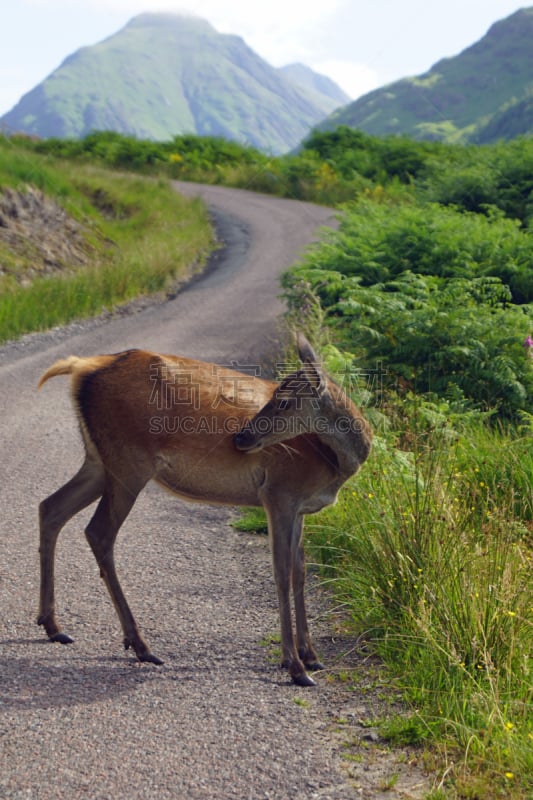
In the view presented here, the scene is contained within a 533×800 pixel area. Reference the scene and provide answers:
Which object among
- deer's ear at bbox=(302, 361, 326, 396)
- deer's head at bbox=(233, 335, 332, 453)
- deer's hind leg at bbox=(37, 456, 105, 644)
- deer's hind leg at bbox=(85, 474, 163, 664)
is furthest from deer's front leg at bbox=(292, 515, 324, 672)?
deer's hind leg at bbox=(37, 456, 105, 644)

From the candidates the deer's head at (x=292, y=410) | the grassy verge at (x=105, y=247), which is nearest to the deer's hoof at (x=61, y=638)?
the deer's head at (x=292, y=410)

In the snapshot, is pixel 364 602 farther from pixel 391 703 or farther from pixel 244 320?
pixel 244 320

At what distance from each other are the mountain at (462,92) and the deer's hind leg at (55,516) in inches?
4025

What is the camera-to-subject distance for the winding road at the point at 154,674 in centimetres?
345

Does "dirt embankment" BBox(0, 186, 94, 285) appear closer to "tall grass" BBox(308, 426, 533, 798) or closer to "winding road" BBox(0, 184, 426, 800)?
"winding road" BBox(0, 184, 426, 800)

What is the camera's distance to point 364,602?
500cm

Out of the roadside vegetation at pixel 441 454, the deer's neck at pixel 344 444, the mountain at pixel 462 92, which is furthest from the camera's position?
the mountain at pixel 462 92

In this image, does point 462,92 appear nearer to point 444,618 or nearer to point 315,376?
point 315,376

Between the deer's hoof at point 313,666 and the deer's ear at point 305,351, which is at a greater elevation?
the deer's ear at point 305,351

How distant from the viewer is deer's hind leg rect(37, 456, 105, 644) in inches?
185

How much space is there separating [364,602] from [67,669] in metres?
1.77

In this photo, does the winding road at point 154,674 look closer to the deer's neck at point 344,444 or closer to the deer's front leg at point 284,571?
the deer's front leg at point 284,571

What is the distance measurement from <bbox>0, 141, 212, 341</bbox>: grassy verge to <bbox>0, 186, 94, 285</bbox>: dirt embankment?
0.24 ft

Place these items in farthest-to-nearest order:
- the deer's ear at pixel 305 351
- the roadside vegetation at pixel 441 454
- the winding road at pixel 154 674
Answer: the deer's ear at pixel 305 351, the roadside vegetation at pixel 441 454, the winding road at pixel 154 674
